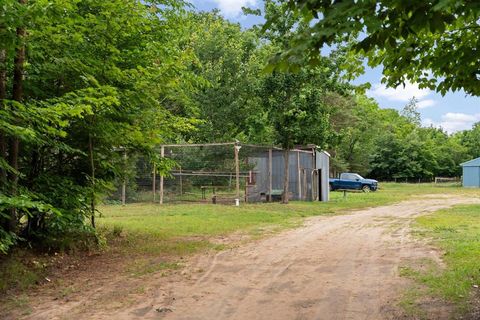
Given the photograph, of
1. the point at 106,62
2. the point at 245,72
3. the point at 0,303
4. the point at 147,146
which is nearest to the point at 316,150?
the point at 245,72

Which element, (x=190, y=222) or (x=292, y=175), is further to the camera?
(x=292, y=175)

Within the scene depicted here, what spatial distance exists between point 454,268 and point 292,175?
14516 millimetres

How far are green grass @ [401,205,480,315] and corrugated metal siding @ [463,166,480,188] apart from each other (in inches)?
1505

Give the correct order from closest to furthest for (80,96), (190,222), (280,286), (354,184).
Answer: (280,286)
(80,96)
(190,222)
(354,184)

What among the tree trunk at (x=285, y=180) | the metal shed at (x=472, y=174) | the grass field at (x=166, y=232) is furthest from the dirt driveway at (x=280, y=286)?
the metal shed at (x=472, y=174)

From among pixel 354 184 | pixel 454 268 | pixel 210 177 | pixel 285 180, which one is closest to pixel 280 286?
pixel 454 268

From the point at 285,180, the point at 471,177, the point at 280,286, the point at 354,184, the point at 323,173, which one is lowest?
the point at 280,286

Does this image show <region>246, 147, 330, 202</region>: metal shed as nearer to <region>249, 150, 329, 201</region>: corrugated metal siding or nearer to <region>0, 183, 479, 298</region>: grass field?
<region>249, 150, 329, 201</region>: corrugated metal siding

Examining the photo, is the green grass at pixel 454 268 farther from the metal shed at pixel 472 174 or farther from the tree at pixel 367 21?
the metal shed at pixel 472 174

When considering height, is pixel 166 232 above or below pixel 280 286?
above

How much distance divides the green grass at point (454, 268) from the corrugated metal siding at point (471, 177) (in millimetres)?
38231

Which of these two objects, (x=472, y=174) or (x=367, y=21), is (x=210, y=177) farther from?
(x=472, y=174)

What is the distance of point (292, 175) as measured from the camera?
69.5 ft

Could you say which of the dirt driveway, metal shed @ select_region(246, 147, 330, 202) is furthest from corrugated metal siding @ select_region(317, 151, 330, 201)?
the dirt driveway
